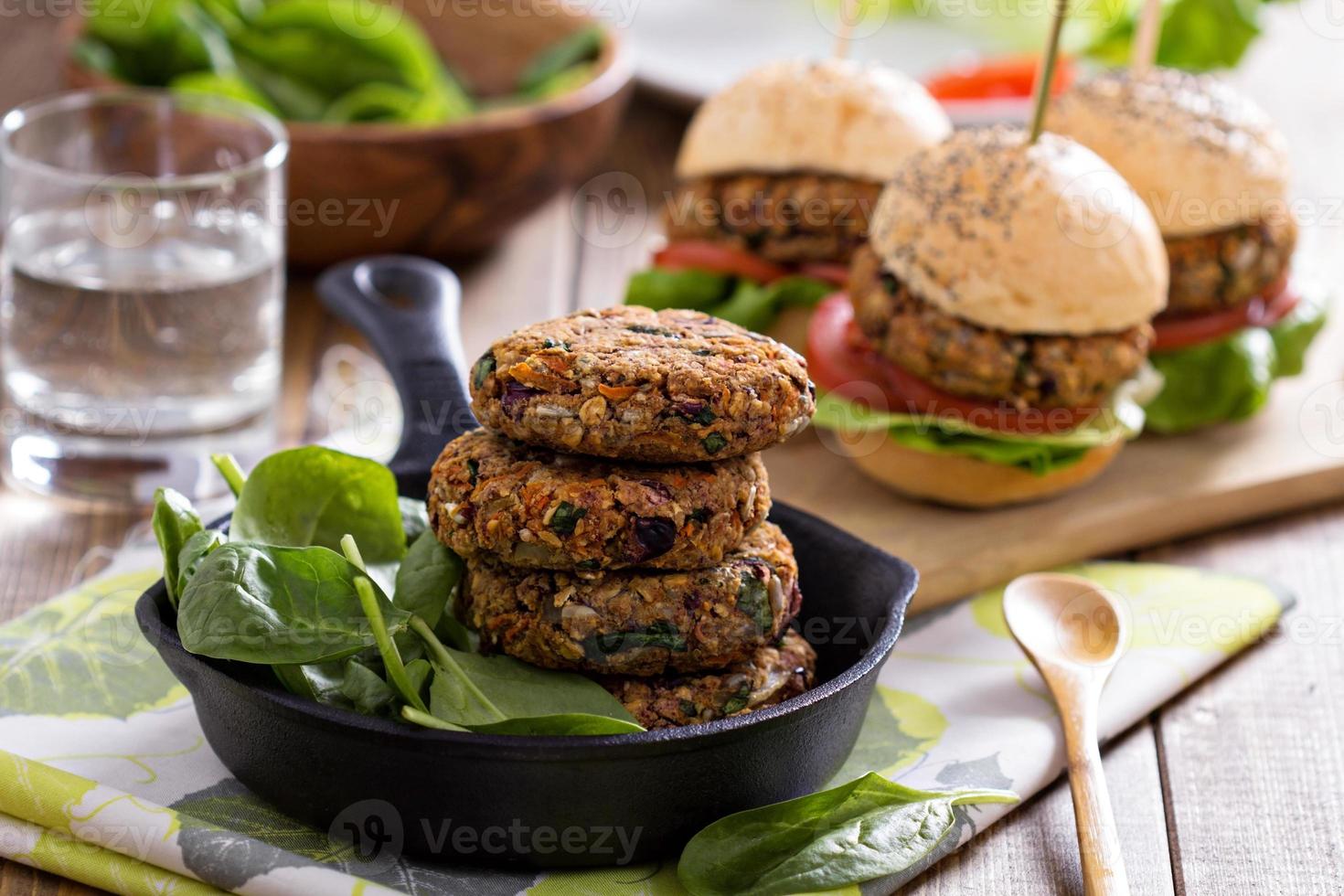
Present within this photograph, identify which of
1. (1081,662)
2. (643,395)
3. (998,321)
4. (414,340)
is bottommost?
(1081,662)

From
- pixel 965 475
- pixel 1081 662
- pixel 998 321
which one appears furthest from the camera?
pixel 965 475

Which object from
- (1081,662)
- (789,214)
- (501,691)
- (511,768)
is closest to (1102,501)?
(1081,662)

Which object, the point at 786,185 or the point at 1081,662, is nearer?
the point at 1081,662

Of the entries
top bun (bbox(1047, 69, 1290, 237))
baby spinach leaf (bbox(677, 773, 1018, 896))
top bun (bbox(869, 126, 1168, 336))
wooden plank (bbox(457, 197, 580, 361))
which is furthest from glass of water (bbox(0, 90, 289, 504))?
top bun (bbox(1047, 69, 1290, 237))

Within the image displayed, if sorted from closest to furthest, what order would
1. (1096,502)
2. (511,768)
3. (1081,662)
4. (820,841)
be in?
(511,768), (820,841), (1081,662), (1096,502)

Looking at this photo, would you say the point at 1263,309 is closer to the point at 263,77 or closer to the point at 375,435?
→ the point at 375,435

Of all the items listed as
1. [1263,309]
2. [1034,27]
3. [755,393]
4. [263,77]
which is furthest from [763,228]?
[1034,27]

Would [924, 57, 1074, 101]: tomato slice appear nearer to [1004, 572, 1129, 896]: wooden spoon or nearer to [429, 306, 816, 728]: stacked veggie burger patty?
[1004, 572, 1129, 896]: wooden spoon

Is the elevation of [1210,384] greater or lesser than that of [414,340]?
lesser

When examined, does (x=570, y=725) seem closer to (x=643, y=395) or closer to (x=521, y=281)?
(x=643, y=395)
